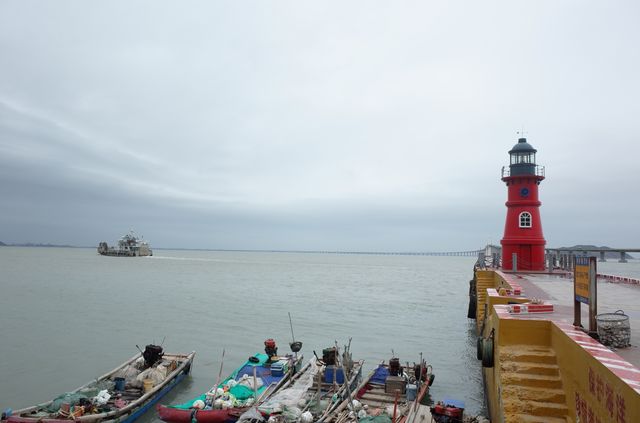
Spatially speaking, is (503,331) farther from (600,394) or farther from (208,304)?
(208,304)

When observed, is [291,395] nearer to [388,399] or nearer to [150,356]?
[388,399]

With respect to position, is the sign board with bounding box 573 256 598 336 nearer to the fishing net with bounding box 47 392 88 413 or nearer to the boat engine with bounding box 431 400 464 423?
the boat engine with bounding box 431 400 464 423

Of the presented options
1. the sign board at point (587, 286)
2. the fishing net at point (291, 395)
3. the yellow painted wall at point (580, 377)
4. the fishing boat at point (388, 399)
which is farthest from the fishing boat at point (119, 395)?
the sign board at point (587, 286)

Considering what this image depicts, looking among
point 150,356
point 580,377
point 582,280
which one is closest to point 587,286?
point 582,280

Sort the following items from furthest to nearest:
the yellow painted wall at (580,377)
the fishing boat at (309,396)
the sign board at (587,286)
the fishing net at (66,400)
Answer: the fishing net at (66,400) < the fishing boat at (309,396) < the sign board at (587,286) < the yellow painted wall at (580,377)

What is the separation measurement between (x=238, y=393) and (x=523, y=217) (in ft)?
78.4

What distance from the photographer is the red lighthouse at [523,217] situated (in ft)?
97.6

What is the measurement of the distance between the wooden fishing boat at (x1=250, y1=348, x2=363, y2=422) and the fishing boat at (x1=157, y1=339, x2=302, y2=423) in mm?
680

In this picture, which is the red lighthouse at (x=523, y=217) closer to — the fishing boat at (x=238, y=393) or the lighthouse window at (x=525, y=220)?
the lighthouse window at (x=525, y=220)

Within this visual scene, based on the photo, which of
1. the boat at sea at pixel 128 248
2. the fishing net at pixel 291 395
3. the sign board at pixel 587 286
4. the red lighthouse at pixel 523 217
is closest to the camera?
the sign board at pixel 587 286

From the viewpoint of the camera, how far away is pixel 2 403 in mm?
15469

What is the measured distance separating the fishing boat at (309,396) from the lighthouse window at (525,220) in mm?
18994

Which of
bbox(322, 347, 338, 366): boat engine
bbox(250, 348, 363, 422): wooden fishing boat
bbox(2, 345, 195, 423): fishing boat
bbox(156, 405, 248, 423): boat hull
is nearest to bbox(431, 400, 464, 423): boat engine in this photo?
bbox(250, 348, 363, 422): wooden fishing boat

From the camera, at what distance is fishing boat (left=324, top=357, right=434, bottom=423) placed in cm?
1198
